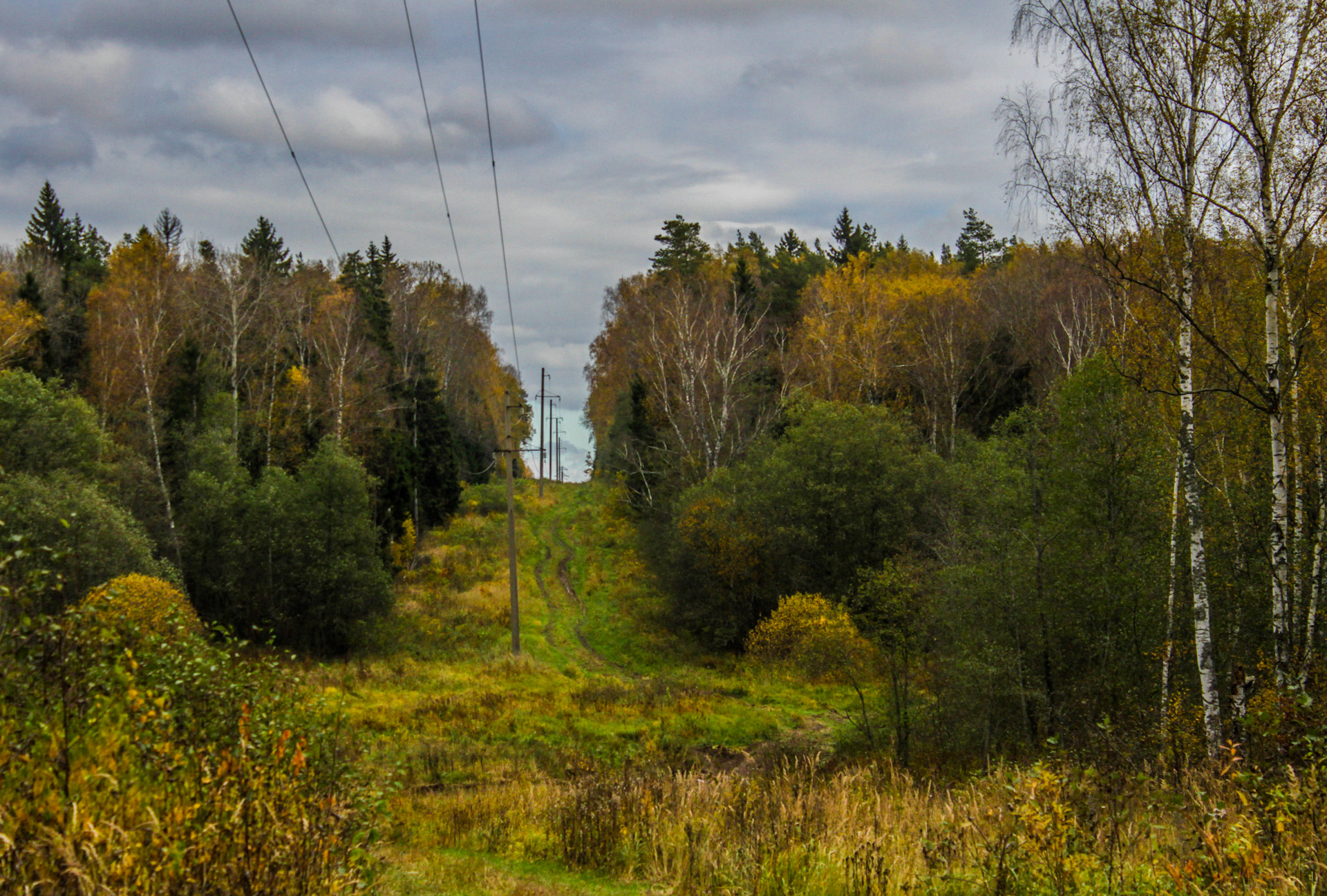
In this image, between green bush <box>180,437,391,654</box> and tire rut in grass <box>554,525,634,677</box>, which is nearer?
tire rut in grass <box>554,525,634,677</box>

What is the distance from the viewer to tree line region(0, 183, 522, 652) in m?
30.6

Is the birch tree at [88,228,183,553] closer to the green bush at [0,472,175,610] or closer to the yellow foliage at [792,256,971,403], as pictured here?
the green bush at [0,472,175,610]

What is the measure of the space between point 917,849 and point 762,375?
39487mm

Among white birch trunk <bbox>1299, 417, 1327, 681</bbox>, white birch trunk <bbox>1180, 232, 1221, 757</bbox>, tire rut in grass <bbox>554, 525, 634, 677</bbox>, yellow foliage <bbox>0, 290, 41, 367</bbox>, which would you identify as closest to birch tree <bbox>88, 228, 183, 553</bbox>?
yellow foliage <bbox>0, 290, 41, 367</bbox>

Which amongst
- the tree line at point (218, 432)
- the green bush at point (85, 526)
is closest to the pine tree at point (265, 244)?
the tree line at point (218, 432)

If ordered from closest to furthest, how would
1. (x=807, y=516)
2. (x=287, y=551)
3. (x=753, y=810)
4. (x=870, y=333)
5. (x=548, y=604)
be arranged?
A: 1. (x=753, y=810)
2. (x=807, y=516)
3. (x=287, y=551)
4. (x=548, y=604)
5. (x=870, y=333)

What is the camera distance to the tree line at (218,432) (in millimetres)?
30641

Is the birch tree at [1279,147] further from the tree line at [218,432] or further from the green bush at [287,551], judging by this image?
the green bush at [287,551]

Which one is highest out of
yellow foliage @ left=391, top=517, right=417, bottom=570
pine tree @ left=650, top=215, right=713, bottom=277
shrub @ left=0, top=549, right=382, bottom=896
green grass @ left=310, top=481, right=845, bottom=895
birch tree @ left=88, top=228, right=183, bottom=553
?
pine tree @ left=650, top=215, right=713, bottom=277

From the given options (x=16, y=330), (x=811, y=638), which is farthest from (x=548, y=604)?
(x=16, y=330)

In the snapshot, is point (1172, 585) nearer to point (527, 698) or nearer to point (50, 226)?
point (527, 698)

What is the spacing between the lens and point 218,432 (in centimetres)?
3694

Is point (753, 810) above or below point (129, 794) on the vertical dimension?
below

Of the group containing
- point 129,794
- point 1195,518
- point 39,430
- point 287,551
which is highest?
point 39,430
